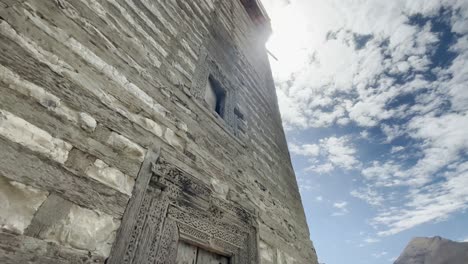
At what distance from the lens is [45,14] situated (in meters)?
1.37

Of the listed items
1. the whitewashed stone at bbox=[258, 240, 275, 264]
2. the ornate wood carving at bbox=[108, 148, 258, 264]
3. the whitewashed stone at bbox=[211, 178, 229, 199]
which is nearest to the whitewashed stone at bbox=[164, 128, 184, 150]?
the ornate wood carving at bbox=[108, 148, 258, 264]

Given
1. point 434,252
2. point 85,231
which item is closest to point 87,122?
point 85,231

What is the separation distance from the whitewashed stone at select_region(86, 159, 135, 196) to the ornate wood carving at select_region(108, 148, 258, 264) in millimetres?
54

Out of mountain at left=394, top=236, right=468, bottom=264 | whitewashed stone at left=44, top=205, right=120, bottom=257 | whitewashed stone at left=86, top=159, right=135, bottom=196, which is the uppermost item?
mountain at left=394, top=236, right=468, bottom=264

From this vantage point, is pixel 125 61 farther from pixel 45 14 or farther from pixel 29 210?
pixel 29 210

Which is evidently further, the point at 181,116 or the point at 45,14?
the point at 181,116

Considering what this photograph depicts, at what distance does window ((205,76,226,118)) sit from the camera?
10.3 feet

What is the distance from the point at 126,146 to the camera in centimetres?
146

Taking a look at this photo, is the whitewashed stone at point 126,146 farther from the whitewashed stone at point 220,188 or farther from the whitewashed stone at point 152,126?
the whitewashed stone at point 220,188

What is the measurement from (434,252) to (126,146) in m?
50.9

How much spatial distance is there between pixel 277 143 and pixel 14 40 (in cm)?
398

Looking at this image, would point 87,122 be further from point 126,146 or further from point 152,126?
point 152,126

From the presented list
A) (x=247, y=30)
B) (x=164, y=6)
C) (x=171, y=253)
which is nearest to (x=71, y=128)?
(x=171, y=253)

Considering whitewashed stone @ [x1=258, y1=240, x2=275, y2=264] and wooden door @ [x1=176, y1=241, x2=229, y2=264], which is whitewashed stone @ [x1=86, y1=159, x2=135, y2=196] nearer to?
wooden door @ [x1=176, y1=241, x2=229, y2=264]
